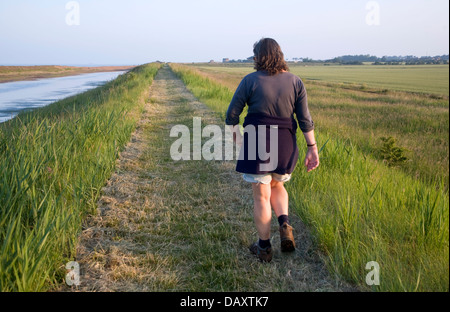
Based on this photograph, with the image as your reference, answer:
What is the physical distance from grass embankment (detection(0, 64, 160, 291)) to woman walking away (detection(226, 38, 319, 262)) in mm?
1466

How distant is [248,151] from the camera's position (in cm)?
255

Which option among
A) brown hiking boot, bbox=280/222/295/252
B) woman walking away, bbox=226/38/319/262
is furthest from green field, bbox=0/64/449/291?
woman walking away, bbox=226/38/319/262

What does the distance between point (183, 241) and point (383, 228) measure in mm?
1718

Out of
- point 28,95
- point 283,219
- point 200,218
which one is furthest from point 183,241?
point 28,95

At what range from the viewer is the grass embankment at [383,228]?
214cm

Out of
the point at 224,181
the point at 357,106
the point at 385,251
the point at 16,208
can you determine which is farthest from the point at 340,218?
the point at 357,106

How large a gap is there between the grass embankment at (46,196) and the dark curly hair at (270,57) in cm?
181

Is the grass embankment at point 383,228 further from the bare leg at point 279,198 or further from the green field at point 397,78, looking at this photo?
the green field at point 397,78

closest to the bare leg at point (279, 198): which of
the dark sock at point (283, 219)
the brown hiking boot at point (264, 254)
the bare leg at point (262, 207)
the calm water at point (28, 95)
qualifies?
the dark sock at point (283, 219)

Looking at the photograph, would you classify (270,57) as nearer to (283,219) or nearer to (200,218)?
(283,219)

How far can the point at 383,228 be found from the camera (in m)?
2.77

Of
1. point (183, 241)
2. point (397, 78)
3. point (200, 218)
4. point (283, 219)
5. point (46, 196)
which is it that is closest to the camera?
point (46, 196)
